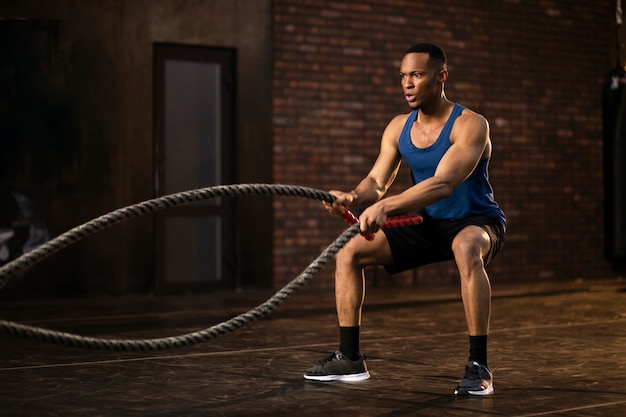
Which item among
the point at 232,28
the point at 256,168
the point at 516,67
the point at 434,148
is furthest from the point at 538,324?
the point at 516,67

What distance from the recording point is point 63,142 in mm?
9188

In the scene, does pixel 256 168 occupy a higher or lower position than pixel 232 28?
lower

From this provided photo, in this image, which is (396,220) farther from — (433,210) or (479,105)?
(479,105)

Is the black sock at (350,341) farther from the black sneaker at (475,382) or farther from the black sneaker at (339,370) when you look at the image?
the black sneaker at (475,382)

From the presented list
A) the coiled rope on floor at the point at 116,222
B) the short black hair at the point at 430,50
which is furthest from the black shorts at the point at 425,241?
the coiled rope on floor at the point at 116,222

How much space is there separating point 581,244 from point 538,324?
5.33m

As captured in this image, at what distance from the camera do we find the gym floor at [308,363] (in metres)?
4.03

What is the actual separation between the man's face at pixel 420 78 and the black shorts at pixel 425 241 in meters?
0.51

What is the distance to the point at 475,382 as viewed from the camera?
4.26 meters

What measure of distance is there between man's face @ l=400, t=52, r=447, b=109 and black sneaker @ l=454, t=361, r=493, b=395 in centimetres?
111

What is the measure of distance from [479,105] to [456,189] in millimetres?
6947

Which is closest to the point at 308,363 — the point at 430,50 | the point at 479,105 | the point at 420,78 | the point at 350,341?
the point at 350,341

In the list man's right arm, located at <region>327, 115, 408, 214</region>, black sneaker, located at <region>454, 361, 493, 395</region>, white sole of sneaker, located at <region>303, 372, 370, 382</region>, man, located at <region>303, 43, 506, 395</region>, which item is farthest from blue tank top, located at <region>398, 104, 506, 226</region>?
white sole of sneaker, located at <region>303, 372, 370, 382</region>

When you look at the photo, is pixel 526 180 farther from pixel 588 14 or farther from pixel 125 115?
pixel 125 115
